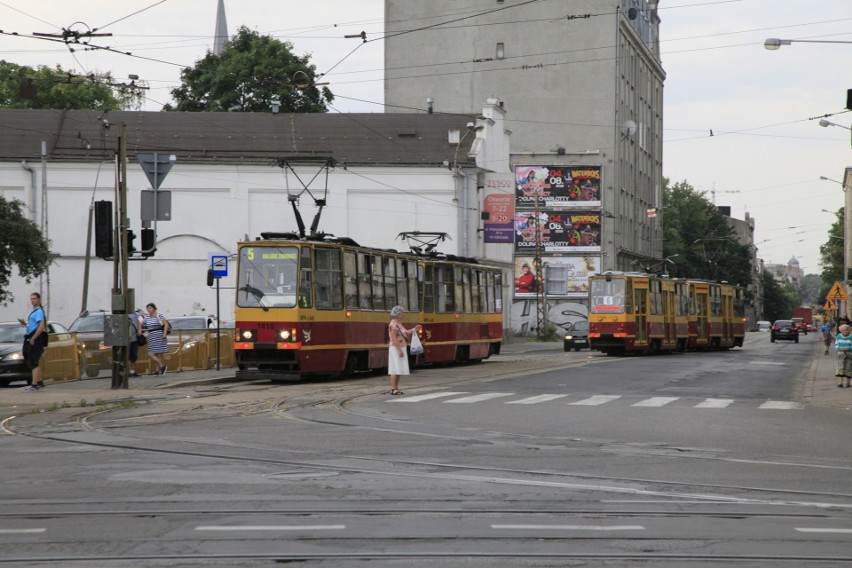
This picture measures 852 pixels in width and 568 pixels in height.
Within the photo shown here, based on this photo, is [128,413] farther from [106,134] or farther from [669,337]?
[106,134]

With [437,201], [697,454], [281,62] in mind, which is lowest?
[697,454]

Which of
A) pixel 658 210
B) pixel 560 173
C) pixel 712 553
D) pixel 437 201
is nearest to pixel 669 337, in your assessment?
pixel 437 201

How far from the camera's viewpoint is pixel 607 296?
49.6 m

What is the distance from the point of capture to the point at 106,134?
63938 millimetres

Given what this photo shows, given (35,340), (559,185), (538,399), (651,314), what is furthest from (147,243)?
(559,185)

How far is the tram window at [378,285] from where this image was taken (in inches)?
1242

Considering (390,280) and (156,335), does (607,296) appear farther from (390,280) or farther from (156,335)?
(156,335)

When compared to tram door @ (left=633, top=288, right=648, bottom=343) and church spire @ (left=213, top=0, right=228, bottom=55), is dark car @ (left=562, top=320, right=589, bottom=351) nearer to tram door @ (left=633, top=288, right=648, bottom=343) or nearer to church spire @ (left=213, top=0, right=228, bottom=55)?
tram door @ (left=633, top=288, right=648, bottom=343)

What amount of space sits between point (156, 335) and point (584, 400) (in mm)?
11705

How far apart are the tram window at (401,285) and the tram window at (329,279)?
4.49 m

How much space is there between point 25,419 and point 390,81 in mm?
66563

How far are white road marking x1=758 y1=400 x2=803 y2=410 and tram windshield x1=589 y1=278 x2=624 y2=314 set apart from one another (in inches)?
994

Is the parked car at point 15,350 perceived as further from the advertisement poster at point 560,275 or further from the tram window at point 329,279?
the advertisement poster at point 560,275

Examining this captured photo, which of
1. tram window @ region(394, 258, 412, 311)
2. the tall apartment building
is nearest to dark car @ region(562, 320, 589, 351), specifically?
the tall apartment building
